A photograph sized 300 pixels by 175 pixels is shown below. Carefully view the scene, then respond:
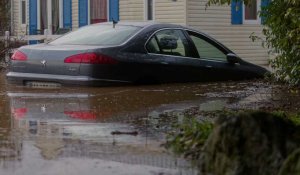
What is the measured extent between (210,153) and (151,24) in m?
7.95

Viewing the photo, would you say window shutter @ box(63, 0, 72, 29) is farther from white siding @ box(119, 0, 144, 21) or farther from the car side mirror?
the car side mirror

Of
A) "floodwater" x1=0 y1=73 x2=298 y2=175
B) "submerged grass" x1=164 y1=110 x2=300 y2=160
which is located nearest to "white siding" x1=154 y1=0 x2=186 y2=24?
"floodwater" x1=0 y1=73 x2=298 y2=175

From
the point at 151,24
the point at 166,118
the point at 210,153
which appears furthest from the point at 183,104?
the point at 210,153

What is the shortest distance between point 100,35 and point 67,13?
39.0ft

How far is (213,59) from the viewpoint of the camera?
14070 millimetres

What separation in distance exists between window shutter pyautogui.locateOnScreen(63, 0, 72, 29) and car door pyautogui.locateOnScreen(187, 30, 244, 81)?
11376 millimetres

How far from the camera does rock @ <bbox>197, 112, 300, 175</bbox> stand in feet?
18.2

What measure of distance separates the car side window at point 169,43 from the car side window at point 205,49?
293 mm

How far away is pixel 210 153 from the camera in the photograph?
5.73 m

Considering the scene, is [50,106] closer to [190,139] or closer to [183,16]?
[190,139]

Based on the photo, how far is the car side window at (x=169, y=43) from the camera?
1321cm

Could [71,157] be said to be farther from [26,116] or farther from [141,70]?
[141,70]

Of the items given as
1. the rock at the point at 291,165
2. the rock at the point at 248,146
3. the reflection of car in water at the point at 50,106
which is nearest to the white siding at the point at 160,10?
the reflection of car in water at the point at 50,106

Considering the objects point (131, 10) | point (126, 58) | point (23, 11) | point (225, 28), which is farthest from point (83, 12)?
point (126, 58)
